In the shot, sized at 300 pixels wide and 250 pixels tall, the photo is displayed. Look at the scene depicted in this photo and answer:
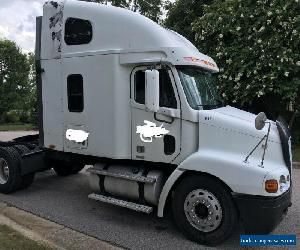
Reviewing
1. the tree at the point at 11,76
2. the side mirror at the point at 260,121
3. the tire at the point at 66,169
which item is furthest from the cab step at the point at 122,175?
the tree at the point at 11,76

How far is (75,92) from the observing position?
23.5 ft

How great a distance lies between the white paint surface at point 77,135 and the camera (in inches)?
278

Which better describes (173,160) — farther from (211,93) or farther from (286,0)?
(286,0)

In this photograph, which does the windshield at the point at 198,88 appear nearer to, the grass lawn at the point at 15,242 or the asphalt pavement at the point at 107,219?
the asphalt pavement at the point at 107,219

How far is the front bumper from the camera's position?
5383mm

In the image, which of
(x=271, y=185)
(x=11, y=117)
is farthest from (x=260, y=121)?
(x=11, y=117)

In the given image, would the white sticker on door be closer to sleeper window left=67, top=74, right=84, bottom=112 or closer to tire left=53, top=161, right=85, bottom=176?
sleeper window left=67, top=74, right=84, bottom=112

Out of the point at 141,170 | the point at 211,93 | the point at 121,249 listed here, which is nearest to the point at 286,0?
the point at 211,93

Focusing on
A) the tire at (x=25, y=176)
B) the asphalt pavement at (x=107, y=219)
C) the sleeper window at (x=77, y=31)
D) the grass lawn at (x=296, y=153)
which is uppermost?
the sleeper window at (x=77, y=31)

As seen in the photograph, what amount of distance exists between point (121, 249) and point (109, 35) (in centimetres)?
325

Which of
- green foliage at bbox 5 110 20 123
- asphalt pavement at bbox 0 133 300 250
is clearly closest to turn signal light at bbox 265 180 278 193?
asphalt pavement at bbox 0 133 300 250

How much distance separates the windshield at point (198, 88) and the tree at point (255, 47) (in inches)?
309

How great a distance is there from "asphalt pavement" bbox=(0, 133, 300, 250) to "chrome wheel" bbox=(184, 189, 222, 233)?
0.96 feet

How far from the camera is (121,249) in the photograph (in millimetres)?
5609
